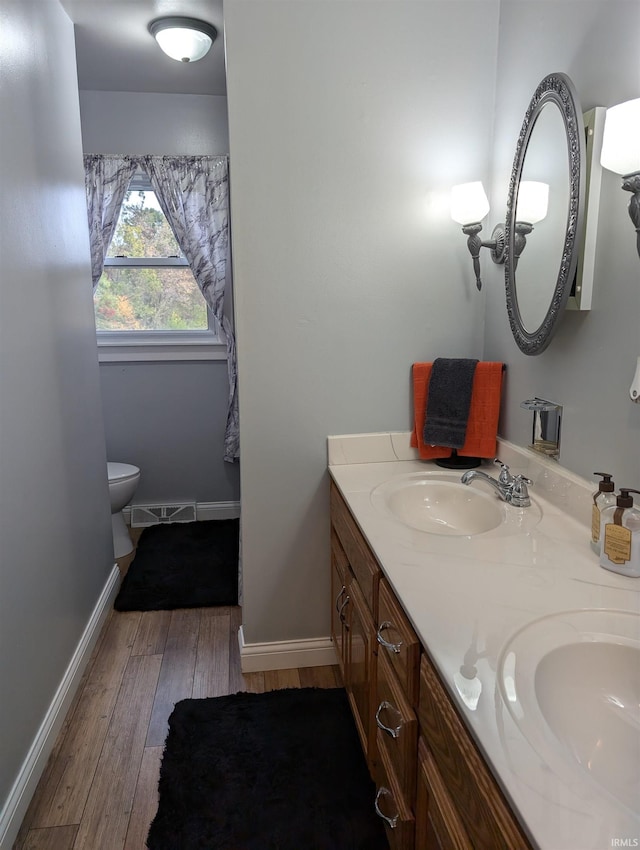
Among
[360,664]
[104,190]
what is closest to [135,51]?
[104,190]

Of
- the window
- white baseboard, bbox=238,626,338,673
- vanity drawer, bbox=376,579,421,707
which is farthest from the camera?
the window

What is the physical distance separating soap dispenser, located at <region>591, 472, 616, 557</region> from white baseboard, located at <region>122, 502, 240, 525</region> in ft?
8.77

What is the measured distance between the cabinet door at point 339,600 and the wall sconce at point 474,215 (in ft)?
3.42

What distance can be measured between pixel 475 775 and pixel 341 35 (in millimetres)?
1959

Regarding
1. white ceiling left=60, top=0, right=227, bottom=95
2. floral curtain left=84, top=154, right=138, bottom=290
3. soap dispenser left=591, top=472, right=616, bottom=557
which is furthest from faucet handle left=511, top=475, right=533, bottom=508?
floral curtain left=84, top=154, right=138, bottom=290

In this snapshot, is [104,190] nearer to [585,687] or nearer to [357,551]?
[357,551]

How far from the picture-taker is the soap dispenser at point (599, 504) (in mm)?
1245

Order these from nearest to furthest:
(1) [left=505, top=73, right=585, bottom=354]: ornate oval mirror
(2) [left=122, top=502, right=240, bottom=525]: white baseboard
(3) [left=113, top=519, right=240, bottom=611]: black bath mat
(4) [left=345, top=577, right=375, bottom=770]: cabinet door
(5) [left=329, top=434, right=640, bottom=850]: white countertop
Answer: (5) [left=329, top=434, right=640, bottom=850]: white countertop < (1) [left=505, top=73, right=585, bottom=354]: ornate oval mirror < (4) [left=345, top=577, right=375, bottom=770]: cabinet door < (3) [left=113, top=519, right=240, bottom=611]: black bath mat < (2) [left=122, top=502, right=240, bottom=525]: white baseboard

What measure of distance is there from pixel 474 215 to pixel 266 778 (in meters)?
1.79

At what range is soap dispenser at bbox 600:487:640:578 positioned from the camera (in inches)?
46.2

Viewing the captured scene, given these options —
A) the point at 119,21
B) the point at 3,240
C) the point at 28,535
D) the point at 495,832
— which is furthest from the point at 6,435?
the point at 119,21

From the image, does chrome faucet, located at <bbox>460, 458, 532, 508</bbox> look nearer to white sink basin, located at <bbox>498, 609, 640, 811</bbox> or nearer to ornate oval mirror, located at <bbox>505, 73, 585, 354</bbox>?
ornate oval mirror, located at <bbox>505, 73, 585, 354</bbox>

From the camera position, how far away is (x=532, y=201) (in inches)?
63.4

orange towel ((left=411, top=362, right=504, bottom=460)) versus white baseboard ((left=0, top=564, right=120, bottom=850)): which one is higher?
orange towel ((left=411, top=362, right=504, bottom=460))
